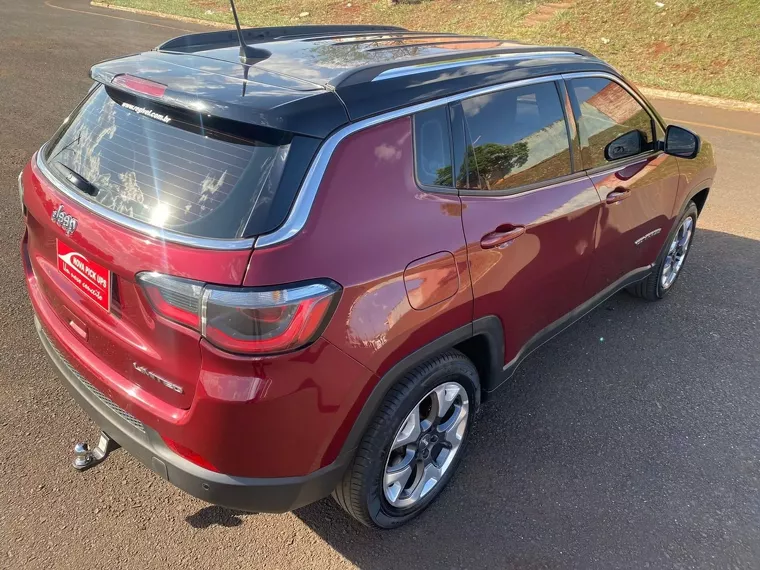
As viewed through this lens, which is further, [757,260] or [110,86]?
[757,260]

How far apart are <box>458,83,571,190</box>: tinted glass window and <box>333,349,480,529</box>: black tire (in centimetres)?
78

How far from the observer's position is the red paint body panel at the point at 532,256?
95.8 inches

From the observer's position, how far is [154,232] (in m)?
1.92

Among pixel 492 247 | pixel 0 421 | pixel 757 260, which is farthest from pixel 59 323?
pixel 757 260

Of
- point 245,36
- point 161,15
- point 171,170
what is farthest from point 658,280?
point 161,15

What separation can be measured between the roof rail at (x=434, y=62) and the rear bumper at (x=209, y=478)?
140cm

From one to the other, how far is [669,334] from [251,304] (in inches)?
130

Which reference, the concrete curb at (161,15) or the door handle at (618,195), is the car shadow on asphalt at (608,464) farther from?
the concrete curb at (161,15)

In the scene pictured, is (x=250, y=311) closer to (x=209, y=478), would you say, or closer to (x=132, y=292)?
(x=132, y=292)

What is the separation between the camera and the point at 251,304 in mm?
1758

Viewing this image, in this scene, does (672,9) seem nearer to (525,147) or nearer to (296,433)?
(525,147)

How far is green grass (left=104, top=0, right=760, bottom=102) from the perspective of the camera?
12.1 m

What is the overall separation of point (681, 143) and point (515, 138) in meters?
1.46

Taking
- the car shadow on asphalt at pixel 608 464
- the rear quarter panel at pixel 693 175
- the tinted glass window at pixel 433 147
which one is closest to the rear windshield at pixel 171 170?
the tinted glass window at pixel 433 147
